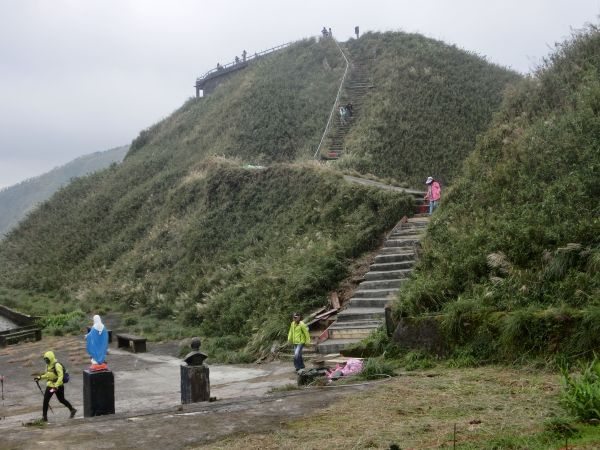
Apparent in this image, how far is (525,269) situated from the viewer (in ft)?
33.9

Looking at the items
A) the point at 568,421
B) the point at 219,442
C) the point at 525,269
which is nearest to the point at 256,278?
the point at 525,269

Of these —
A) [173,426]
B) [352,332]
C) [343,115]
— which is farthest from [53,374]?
[343,115]

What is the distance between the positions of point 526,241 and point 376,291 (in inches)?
184

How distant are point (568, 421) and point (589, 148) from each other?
7478 mm

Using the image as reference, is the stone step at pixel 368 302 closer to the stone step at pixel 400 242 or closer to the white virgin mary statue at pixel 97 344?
the stone step at pixel 400 242

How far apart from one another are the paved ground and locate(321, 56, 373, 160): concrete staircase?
→ 56.9ft

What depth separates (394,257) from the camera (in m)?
16.0

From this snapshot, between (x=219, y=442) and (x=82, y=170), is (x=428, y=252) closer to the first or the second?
(x=219, y=442)

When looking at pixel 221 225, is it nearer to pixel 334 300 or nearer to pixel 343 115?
pixel 334 300

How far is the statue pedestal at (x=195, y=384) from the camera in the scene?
9664 mm

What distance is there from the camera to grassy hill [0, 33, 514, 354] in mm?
17922

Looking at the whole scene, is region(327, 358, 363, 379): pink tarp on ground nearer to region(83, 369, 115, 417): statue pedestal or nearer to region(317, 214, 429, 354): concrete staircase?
region(317, 214, 429, 354): concrete staircase

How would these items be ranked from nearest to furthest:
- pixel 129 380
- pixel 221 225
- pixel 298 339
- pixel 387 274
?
pixel 298 339 → pixel 129 380 → pixel 387 274 → pixel 221 225

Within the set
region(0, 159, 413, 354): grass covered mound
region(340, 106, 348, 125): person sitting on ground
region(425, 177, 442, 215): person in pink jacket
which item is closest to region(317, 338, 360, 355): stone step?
region(0, 159, 413, 354): grass covered mound
